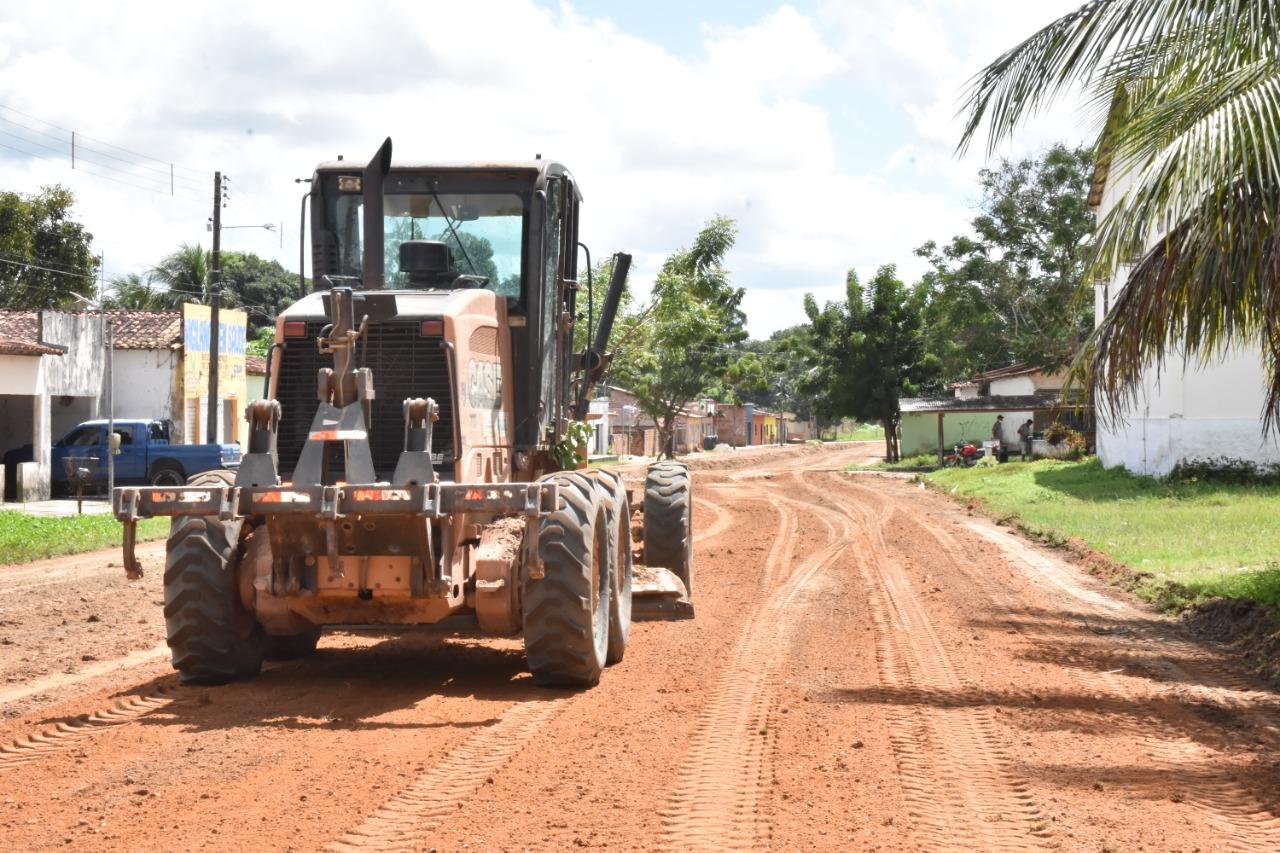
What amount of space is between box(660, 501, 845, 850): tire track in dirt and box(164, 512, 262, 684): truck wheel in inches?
124

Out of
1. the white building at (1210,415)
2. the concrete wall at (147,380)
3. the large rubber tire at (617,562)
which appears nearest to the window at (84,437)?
the concrete wall at (147,380)

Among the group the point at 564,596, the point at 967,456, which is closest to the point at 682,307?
the point at 967,456

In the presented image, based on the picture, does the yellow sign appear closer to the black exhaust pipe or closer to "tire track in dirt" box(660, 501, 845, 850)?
the black exhaust pipe

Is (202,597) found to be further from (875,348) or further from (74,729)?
(875,348)

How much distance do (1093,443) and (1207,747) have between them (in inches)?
1618

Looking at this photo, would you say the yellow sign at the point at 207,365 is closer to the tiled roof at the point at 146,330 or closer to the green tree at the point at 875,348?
the tiled roof at the point at 146,330

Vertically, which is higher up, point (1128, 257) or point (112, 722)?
point (1128, 257)

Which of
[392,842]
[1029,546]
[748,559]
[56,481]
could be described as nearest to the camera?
[392,842]

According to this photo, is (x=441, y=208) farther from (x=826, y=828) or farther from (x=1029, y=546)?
(x=1029, y=546)

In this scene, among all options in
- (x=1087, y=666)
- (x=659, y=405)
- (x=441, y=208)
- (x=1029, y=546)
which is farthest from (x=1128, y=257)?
(x=659, y=405)

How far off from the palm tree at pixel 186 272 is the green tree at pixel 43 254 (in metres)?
5.95

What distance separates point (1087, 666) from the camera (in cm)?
1074

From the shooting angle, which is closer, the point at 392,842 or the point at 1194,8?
the point at 392,842

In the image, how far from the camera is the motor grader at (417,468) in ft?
27.8
